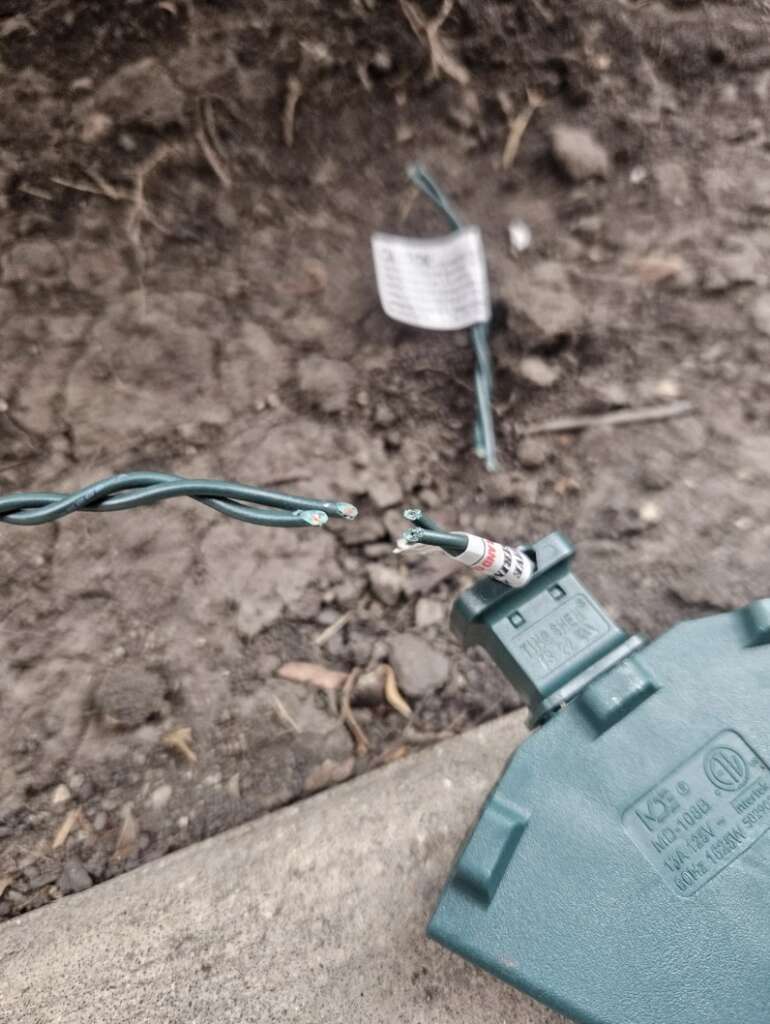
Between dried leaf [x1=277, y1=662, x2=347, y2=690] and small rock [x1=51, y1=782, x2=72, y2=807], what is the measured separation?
0.95ft

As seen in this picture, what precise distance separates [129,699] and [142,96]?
83 cm

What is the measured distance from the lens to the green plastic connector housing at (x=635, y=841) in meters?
0.62

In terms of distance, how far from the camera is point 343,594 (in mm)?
1064

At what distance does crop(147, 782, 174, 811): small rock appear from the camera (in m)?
0.94

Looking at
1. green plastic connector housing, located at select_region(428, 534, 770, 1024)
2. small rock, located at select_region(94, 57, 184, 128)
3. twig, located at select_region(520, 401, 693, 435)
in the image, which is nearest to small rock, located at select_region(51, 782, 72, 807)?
green plastic connector housing, located at select_region(428, 534, 770, 1024)

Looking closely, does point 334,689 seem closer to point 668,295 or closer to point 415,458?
point 415,458

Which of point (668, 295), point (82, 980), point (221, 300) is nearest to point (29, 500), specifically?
point (82, 980)

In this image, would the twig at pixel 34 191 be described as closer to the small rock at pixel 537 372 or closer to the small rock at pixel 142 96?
the small rock at pixel 142 96

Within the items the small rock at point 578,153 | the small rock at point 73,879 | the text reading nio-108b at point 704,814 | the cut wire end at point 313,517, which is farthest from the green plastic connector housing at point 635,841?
the small rock at point 578,153

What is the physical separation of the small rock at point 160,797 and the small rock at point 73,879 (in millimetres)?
101

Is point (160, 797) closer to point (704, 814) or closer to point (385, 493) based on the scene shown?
point (385, 493)

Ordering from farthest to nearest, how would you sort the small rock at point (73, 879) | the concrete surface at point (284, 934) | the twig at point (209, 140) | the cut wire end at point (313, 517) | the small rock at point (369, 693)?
the twig at point (209, 140)
the small rock at point (369, 693)
the small rock at point (73, 879)
the concrete surface at point (284, 934)
the cut wire end at point (313, 517)

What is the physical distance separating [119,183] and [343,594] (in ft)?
2.20

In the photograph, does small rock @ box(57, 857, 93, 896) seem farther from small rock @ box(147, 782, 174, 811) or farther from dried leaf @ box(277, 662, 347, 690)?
dried leaf @ box(277, 662, 347, 690)
